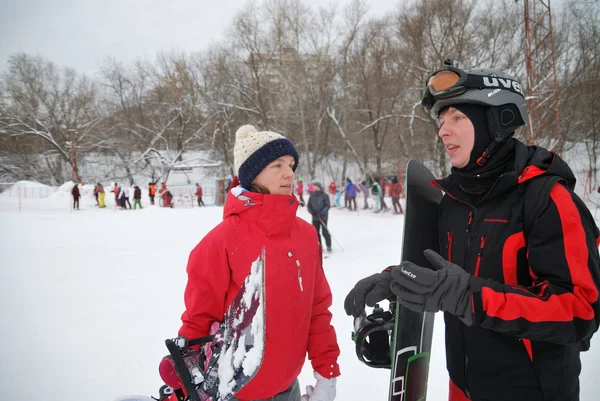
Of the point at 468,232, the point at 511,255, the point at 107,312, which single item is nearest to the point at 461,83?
the point at 468,232

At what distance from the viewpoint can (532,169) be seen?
4.13ft

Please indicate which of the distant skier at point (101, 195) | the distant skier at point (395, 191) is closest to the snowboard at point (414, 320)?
the distant skier at point (395, 191)

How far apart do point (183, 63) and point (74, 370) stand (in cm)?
3167

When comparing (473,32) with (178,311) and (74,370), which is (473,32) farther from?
(74,370)

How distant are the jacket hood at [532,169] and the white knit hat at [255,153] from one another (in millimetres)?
997

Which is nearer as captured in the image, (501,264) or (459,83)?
(501,264)

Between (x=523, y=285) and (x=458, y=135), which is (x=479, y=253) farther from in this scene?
(x=458, y=135)

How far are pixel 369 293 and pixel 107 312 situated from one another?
4789mm

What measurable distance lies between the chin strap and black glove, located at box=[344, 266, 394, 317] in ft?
2.28

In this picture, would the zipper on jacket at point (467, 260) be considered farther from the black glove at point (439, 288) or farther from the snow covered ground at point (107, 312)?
the snow covered ground at point (107, 312)

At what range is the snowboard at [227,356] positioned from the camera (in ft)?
4.64

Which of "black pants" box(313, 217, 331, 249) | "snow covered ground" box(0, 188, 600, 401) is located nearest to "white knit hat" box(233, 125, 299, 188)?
"snow covered ground" box(0, 188, 600, 401)

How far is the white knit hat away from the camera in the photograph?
5.58 feet

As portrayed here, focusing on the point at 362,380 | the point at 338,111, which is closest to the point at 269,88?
the point at 338,111
